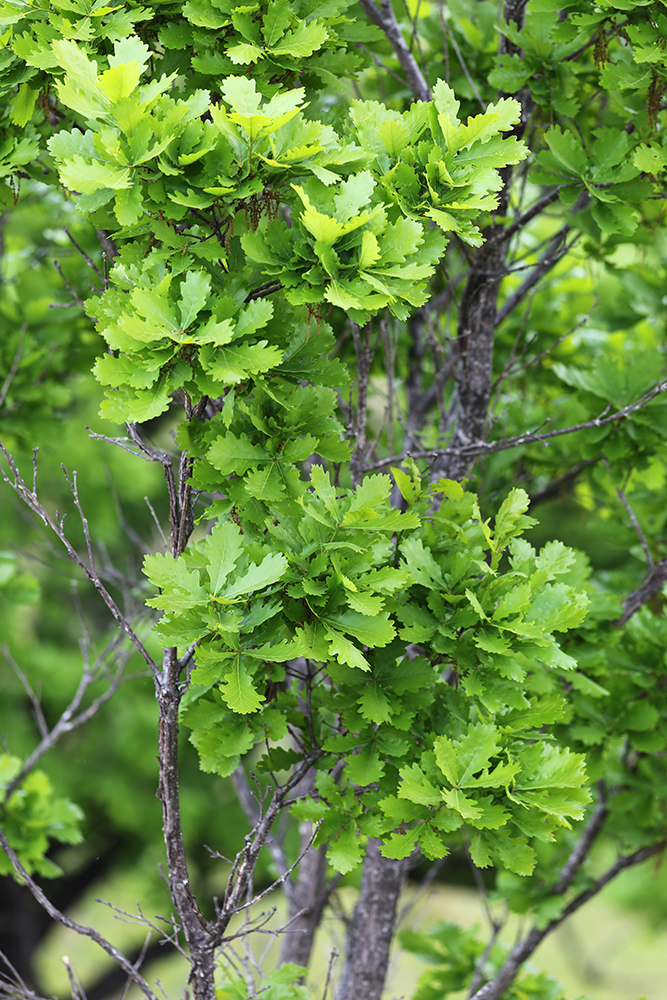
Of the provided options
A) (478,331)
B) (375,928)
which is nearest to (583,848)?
(375,928)

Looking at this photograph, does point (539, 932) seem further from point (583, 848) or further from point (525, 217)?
point (525, 217)

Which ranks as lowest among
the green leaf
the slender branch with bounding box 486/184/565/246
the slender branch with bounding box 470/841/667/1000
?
the slender branch with bounding box 470/841/667/1000

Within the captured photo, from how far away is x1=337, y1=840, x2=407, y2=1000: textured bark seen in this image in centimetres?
274

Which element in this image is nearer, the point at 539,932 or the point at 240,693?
the point at 240,693

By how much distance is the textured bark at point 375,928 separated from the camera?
9.00 feet

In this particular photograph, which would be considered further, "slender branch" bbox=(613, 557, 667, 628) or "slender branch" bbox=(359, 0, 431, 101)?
"slender branch" bbox=(613, 557, 667, 628)

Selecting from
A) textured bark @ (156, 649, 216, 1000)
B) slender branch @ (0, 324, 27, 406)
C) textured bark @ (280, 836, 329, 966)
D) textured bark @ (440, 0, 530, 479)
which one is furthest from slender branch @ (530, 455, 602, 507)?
slender branch @ (0, 324, 27, 406)

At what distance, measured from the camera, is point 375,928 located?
109 inches

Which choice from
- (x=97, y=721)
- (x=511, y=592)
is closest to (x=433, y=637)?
(x=511, y=592)

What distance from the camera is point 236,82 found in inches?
58.5

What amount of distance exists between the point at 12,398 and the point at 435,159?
9.04 ft

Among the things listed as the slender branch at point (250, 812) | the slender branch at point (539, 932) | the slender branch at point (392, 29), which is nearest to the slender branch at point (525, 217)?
the slender branch at point (392, 29)

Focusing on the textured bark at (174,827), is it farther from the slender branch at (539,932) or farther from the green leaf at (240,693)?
the slender branch at (539,932)

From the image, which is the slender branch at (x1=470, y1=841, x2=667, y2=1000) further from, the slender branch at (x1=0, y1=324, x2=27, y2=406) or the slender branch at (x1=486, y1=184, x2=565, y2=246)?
the slender branch at (x1=0, y1=324, x2=27, y2=406)
